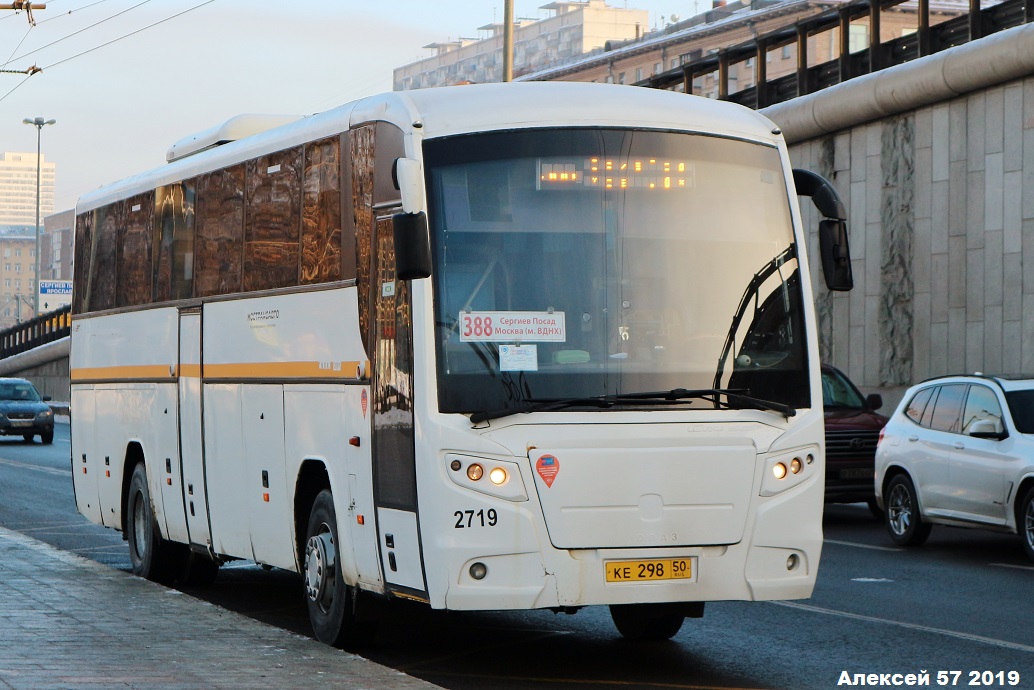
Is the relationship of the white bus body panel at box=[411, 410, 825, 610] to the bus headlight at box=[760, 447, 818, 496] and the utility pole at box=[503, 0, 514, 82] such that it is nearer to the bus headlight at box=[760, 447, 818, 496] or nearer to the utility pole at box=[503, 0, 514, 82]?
the bus headlight at box=[760, 447, 818, 496]

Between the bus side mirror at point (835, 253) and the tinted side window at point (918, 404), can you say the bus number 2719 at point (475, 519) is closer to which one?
the bus side mirror at point (835, 253)

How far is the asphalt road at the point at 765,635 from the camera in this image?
902cm

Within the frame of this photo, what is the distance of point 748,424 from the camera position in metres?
8.75

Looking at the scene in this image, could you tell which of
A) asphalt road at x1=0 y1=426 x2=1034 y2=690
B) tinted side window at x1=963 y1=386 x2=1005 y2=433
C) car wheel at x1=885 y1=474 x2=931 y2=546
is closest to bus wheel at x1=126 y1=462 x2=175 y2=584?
asphalt road at x1=0 y1=426 x2=1034 y2=690

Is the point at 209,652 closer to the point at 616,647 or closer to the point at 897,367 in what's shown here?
the point at 616,647

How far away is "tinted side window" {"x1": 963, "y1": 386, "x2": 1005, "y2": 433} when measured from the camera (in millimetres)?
15312

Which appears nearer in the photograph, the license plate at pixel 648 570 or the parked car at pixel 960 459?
the license plate at pixel 648 570

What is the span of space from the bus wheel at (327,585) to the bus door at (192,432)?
2116 mm

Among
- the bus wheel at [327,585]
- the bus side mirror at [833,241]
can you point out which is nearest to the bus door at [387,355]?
the bus wheel at [327,585]

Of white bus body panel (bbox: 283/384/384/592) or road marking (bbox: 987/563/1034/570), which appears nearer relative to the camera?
white bus body panel (bbox: 283/384/384/592)

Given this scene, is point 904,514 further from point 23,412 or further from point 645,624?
point 23,412

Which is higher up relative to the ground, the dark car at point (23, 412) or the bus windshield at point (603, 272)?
the bus windshield at point (603, 272)

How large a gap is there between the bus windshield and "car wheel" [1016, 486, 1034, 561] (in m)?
6.22

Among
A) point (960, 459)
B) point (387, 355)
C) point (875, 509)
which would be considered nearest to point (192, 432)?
point (387, 355)
